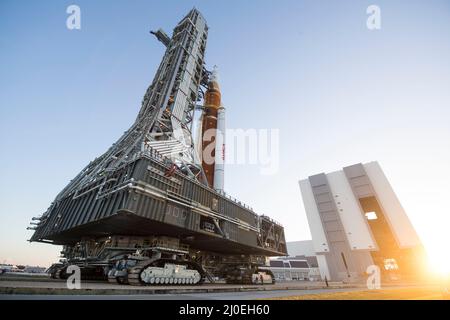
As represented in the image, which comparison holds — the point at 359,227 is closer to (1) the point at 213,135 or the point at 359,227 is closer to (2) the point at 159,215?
(1) the point at 213,135

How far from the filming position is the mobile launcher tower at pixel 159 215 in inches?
652

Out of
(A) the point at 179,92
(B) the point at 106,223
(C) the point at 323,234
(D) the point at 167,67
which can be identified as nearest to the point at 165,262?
(B) the point at 106,223

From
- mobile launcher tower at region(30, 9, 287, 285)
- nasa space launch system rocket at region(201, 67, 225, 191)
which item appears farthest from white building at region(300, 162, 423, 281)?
nasa space launch system rocket at region(201, 67, 225, 191)

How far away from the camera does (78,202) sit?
20.8 meters

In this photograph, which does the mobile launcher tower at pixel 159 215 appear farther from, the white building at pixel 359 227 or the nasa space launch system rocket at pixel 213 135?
the white building at pixel 359 227

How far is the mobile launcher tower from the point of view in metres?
16.6

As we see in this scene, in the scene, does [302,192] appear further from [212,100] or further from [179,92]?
[179,92]

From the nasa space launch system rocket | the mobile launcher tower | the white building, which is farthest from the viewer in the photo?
the white building

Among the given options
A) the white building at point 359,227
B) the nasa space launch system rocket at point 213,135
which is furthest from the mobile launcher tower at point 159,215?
the white building at point 359,227

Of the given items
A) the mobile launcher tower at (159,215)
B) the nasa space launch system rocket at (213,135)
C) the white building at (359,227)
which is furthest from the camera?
the white building at (359,227)

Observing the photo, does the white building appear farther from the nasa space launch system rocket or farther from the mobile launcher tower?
the nasa space launch system rocket

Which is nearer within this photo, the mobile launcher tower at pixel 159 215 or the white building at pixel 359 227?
the mobile launcher tower at pixel 159 215

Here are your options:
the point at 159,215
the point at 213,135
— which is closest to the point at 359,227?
the point at 213,135

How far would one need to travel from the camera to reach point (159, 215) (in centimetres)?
1720
